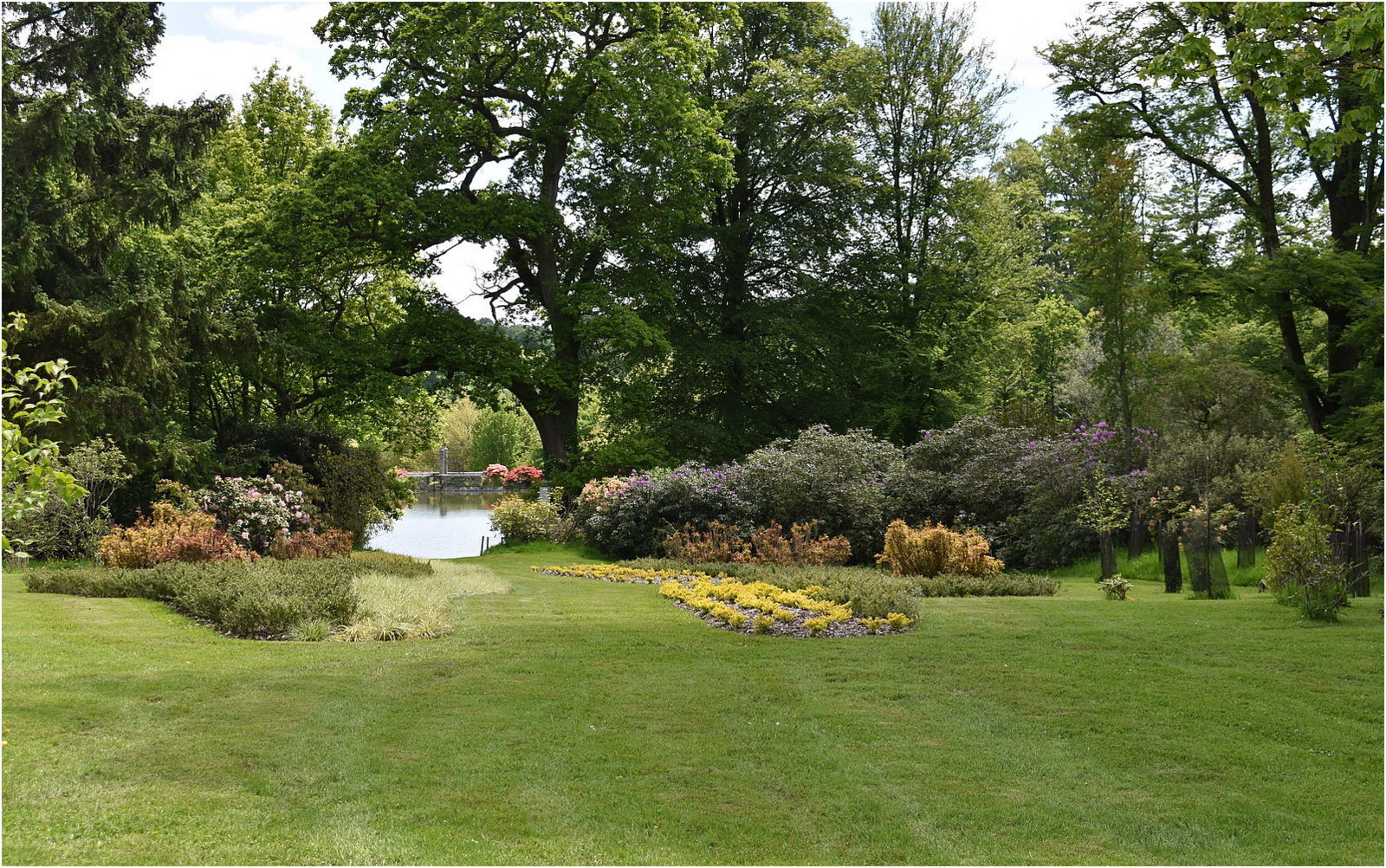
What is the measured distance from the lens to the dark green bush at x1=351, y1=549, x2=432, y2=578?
12797 mm

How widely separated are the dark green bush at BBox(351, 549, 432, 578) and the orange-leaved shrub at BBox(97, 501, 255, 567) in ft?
4.92

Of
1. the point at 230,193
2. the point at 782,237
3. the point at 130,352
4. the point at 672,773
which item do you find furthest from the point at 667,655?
the point at 230,193

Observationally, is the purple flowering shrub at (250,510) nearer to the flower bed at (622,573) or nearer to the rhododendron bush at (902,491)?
the flower bed at (622,573)

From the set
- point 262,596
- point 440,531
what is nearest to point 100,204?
point 262,596

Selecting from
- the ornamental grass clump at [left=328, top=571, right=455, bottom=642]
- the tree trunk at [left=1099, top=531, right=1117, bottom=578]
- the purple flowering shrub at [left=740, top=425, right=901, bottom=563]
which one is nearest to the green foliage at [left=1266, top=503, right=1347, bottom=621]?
the tree trunk at [left=1099, top=531, right=1117, bottom=578]

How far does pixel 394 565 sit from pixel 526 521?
8.10 m

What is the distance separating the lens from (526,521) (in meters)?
21.4

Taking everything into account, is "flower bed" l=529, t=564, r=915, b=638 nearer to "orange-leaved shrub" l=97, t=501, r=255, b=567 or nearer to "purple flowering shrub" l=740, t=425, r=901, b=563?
"purple flowering shrub" l=740, t=425, r=901, b=563

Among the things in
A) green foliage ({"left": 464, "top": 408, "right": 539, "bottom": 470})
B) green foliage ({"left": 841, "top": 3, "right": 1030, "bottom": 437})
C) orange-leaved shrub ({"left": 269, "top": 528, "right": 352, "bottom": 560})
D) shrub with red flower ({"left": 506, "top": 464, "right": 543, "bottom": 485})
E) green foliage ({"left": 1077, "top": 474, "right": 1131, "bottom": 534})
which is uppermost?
green foliage ({"left": 841, "top": 3, "right": 1030, "bottom": 437})

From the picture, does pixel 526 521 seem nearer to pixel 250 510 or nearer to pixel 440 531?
pixel 250 510

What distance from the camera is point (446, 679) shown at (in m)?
7.35

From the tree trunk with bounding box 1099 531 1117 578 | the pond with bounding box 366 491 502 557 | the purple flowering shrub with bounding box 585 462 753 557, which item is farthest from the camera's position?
the pond with bounding box 366 491 502 557

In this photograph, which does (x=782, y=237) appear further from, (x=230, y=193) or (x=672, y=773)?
(x=672, y=773)

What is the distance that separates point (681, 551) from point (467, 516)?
1914 centimetres
